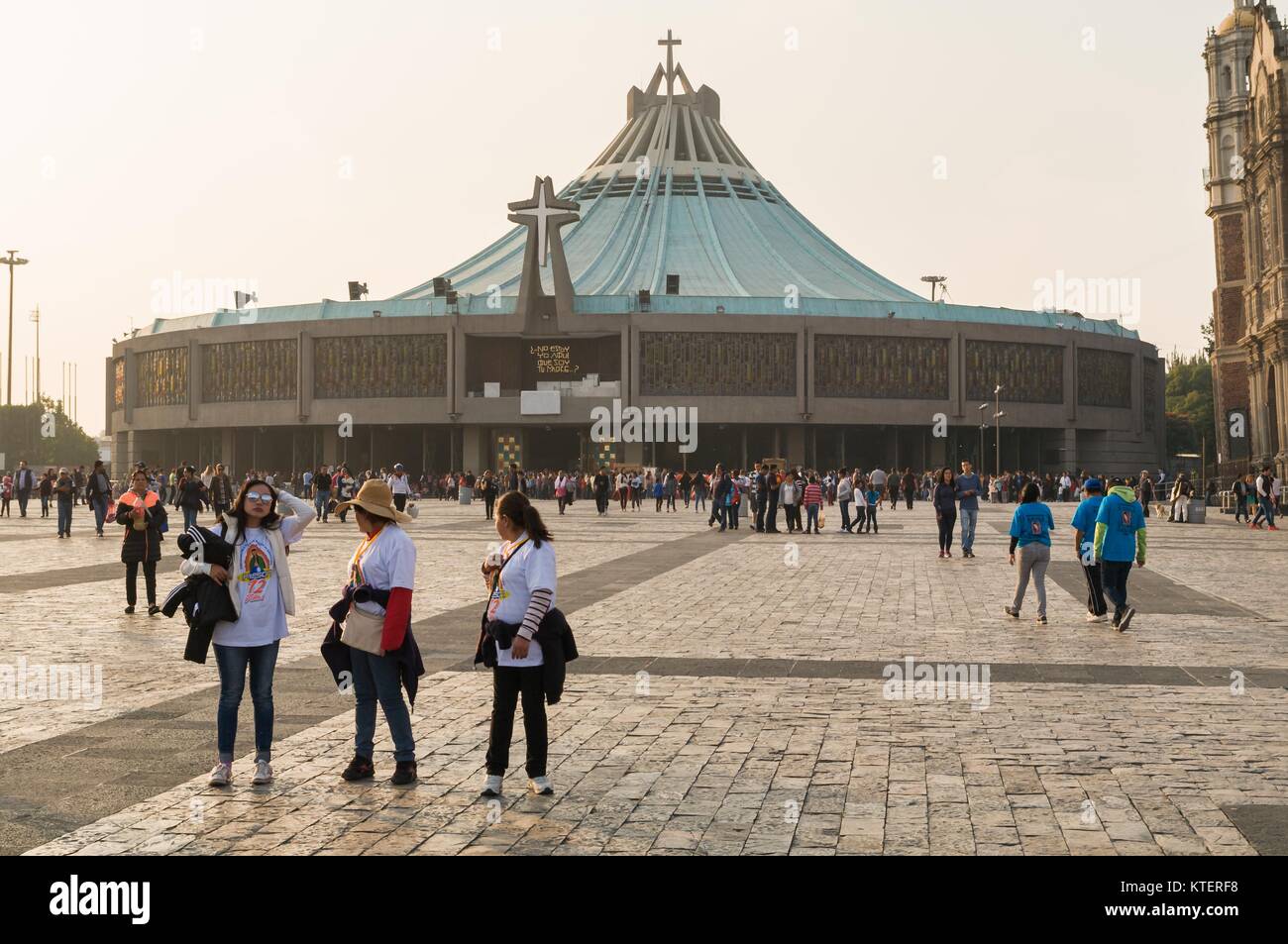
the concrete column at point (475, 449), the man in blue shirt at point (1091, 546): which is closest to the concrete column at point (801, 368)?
the concrete column at point (475, 449)

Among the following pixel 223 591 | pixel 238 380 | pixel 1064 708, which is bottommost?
pixel 1064 708

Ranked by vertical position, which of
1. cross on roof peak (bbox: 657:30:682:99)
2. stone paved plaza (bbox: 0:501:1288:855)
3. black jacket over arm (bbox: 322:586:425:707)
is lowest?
stone paved plaza (bbox: 0:501:1288:855)

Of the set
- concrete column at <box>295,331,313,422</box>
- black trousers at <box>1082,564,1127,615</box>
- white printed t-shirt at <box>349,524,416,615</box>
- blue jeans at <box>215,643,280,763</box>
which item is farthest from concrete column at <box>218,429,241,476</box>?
white printed t-shirt at <box>349,524,416,615</box>

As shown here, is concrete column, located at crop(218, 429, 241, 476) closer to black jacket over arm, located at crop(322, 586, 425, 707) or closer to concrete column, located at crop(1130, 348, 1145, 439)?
concrete column, located at crop(1130, 348, 1145, 439)

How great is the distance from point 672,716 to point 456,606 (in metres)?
6.51

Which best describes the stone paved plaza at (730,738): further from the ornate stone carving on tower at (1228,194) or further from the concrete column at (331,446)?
the concrete column at (331,446)

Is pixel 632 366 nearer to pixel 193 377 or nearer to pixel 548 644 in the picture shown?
pixel 193 377

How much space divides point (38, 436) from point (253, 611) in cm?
10359

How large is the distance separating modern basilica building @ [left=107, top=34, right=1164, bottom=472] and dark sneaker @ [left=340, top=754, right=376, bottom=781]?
63786mm

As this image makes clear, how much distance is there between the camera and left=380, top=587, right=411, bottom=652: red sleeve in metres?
6.63

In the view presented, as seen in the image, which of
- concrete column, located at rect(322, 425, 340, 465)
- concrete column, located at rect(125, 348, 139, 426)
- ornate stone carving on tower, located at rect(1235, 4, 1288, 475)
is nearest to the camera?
ornate stone carving on tower, located at rect(1235, 4, 1288, 475)
